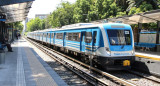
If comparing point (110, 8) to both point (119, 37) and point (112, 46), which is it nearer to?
point (119, 37)

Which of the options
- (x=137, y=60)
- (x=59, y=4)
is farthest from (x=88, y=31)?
(x=59, y=4)

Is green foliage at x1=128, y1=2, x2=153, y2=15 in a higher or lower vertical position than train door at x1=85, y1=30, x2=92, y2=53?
higher

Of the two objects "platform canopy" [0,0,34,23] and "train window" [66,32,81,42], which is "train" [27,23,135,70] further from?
Answer: "platform canopy" [0,0,34,23]

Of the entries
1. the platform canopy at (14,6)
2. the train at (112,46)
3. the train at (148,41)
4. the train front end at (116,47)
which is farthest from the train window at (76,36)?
the train at (148,41)

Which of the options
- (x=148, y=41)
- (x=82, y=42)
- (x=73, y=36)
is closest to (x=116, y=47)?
(x=82, y=42)

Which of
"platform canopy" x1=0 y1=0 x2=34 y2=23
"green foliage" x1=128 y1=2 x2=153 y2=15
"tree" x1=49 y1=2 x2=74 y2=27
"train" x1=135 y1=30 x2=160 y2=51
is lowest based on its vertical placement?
"train" x1=135 y1=30 x2=160 y2=51

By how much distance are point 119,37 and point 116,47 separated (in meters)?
0.68

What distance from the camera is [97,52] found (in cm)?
→ 966

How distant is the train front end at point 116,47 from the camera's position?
9117mm

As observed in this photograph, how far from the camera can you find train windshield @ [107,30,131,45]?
944 centimetres

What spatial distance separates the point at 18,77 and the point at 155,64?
6709 mm

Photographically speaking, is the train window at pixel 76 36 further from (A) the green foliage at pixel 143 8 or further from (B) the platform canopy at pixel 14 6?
(A) the green foliage at pixel 143 8

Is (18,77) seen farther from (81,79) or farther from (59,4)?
(59,4)

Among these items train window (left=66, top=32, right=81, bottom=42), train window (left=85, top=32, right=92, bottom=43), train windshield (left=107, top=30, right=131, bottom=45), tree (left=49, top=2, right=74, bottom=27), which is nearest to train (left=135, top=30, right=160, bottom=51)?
train windshield (left=107, top=30, right=131, bottom=45)
